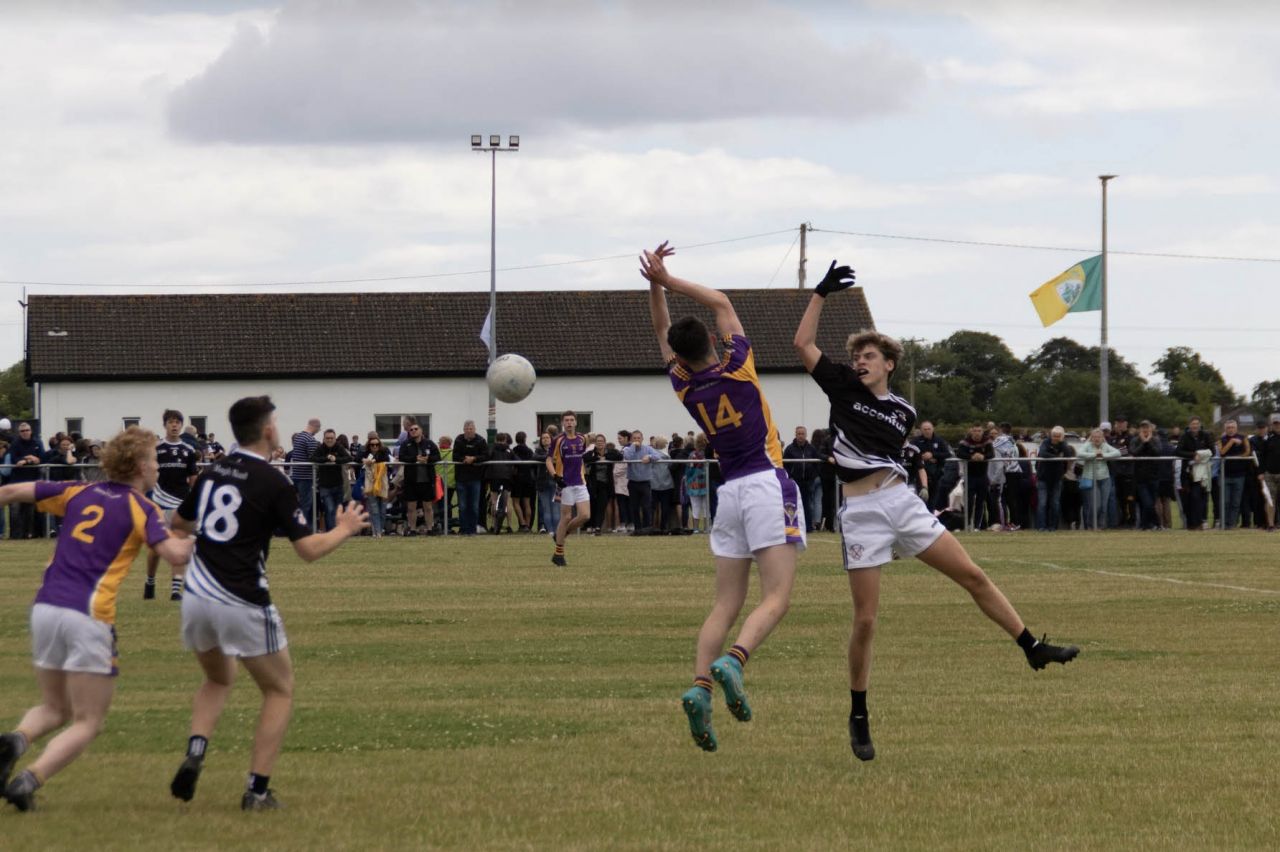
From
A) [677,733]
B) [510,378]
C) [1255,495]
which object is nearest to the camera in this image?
[677,733]

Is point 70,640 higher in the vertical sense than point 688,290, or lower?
lower

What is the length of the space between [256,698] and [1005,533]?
21222mm

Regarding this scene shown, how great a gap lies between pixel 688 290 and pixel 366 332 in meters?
55.0

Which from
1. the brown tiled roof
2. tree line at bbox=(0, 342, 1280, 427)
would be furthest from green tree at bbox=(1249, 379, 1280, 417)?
the brown tiled roof

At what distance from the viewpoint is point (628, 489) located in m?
31.4

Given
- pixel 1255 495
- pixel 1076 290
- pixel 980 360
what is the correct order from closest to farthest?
1. pixel 1255 495
2. pixel 1076 290
3. pixel 980 360

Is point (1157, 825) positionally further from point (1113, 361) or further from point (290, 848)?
point (1113, 361)

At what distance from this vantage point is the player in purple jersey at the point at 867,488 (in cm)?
877

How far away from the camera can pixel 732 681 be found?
26.8 feet

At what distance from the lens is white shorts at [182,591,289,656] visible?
23.8 ft

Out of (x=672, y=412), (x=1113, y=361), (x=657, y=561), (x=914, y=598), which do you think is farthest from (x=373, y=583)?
(x=1113, y=361)

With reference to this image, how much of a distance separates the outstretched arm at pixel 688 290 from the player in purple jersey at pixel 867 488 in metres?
0.38

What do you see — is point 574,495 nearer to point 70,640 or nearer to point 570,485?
point 570,485

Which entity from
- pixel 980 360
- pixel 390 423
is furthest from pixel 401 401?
pixel 980 360
